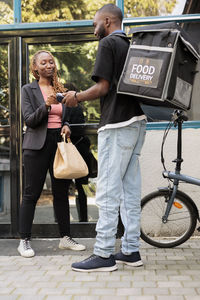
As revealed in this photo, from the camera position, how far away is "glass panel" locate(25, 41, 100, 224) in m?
5.06

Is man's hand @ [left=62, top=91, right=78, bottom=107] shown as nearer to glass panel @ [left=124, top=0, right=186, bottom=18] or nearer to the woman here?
the woman

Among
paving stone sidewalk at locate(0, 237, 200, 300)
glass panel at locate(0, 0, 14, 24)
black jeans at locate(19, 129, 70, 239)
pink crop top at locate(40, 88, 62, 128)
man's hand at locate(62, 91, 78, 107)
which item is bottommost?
paving stone sidewalk at locate(0, 237, 200, 300)

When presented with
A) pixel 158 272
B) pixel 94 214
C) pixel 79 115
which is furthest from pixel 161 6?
pixel 158 272

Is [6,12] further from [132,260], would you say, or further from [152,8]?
[132,260]

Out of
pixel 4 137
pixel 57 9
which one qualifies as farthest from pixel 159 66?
pixel 4 137

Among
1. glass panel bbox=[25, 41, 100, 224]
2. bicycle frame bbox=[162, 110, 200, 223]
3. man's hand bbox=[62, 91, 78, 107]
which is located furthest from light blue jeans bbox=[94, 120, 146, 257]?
glass panel bbox=[25, 41, 100, 224]

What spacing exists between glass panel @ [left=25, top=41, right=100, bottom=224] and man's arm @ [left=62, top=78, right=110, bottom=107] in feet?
5.04

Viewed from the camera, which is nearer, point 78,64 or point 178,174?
point 178,174

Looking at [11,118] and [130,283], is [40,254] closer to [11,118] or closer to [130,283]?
[130,283]

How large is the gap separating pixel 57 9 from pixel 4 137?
1.64 meters

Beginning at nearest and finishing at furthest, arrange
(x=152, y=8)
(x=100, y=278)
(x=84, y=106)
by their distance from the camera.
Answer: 1. (x=100, y=278)
2. (x=152, y=8)
3. (x=84, y=106)

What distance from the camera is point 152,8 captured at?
4945 mm

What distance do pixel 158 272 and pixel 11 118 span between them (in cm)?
254

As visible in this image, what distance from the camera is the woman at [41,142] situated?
14.1 ft
